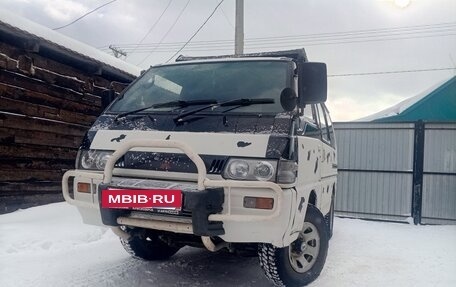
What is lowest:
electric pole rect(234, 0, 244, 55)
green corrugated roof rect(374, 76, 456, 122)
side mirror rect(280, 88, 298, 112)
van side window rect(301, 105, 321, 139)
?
van side window rect(301, 105, 321, 139)

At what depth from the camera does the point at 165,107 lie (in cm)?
347

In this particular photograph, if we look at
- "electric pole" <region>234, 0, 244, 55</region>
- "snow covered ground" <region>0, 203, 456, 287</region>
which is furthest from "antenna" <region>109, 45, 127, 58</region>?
"snow covered ground" <region>0, 203, 456, 287</region>

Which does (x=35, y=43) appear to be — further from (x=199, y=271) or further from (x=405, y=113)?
(x=405, y=113)

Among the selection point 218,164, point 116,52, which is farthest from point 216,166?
point 116,52

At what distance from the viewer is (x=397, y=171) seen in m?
8.38

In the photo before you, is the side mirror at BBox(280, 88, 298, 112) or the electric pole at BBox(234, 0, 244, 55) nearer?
the side mirror at BBox(280, 88, 298, 112)

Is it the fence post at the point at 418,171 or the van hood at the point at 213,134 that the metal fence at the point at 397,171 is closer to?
the fence post at the point at 418,171

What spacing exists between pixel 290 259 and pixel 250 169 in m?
1.08

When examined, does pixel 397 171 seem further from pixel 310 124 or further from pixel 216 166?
pixel 216 166

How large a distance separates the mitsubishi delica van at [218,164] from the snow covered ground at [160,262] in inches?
20.7

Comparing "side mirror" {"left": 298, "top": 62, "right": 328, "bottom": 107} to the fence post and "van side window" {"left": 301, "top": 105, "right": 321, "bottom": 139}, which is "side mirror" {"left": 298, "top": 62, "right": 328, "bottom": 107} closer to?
"van side window" {"left": 301, "top": 105, "right": 321, "bottom": 139}

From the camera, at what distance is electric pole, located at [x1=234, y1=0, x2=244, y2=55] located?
442 inches

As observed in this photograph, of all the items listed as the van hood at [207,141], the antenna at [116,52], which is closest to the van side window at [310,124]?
the van hood at [207,141]

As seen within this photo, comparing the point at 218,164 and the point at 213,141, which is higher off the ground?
the point at 213,141
